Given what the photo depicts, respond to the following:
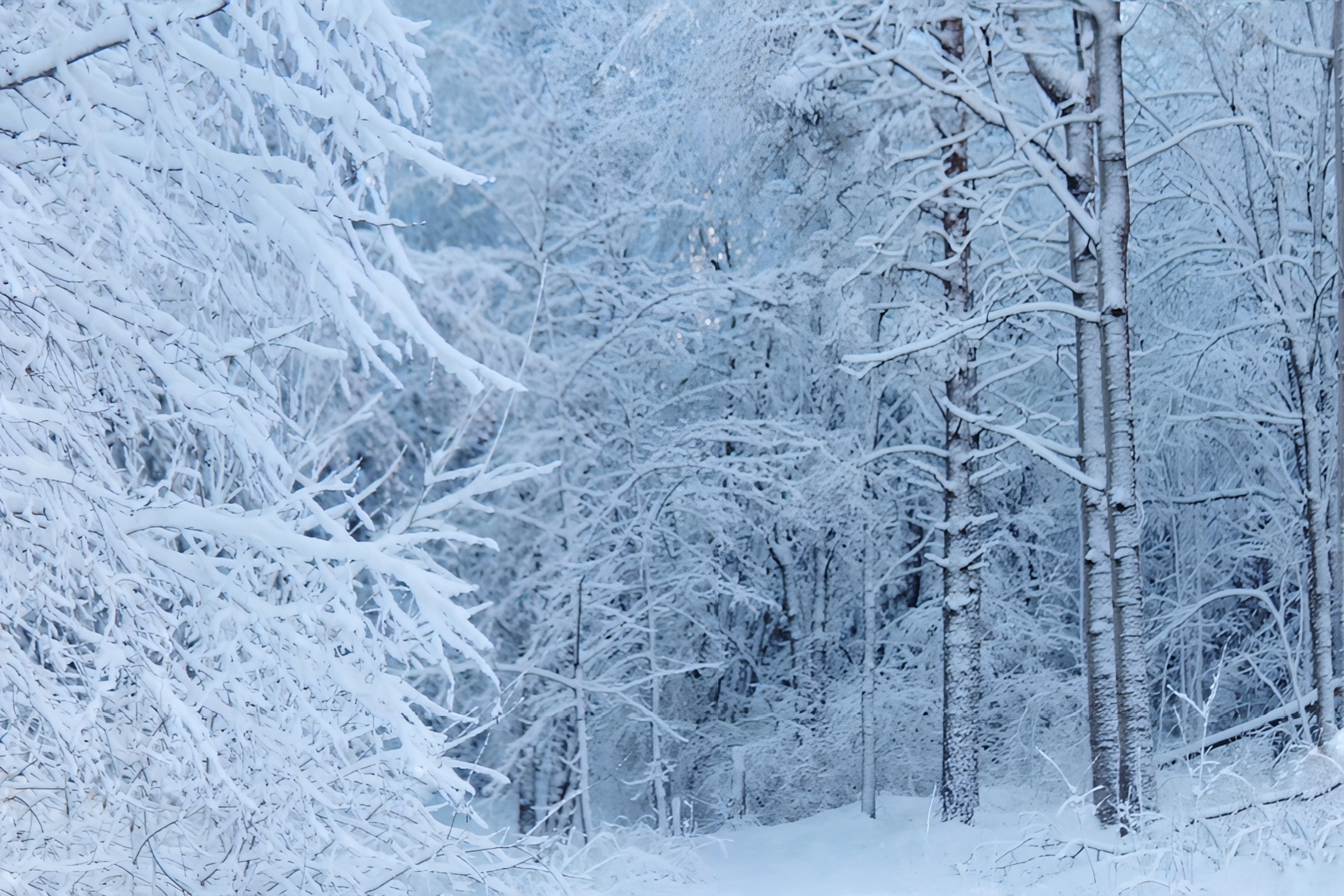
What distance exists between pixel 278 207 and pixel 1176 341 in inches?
478

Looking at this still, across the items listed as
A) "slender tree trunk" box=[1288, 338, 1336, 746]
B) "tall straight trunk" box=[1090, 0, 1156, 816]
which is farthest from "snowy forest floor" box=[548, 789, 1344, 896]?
"slender tree trunk" box=[1288, 338, 1336, 746]

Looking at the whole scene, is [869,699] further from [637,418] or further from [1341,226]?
[1341,226]

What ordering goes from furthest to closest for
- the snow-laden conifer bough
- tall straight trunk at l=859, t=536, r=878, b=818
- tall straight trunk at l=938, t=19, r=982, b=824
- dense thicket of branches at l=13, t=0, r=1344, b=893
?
tall straight trunk at l=859, t=536, r=878, b=818
tall straight trunk at l=938, t=19, r=982, b=824
dense thicket of branches at l=13, t=0, r=1344, b=893
the snow-laden conifer bough

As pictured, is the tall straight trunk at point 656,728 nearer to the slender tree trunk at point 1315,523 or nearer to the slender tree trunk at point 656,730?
the slender tree trunk at point 656,730

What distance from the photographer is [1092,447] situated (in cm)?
920

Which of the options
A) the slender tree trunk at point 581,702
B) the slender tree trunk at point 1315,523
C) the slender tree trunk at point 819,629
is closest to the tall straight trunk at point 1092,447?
the slender tree trunk at point 1315,523

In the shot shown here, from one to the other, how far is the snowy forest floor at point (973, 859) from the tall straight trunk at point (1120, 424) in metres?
0.72

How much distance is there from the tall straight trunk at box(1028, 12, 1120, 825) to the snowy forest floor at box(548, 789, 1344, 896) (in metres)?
0.60

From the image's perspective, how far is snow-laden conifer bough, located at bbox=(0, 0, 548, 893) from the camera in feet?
11.8

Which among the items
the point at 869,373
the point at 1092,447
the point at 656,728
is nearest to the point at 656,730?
the point at 656,728

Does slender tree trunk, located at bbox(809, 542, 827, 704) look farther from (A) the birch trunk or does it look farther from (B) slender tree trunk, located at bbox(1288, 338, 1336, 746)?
(A) the birch trunk

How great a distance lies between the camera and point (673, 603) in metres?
14.6

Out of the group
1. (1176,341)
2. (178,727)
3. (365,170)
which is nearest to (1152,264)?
(1176,341)

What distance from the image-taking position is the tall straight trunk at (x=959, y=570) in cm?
1177
